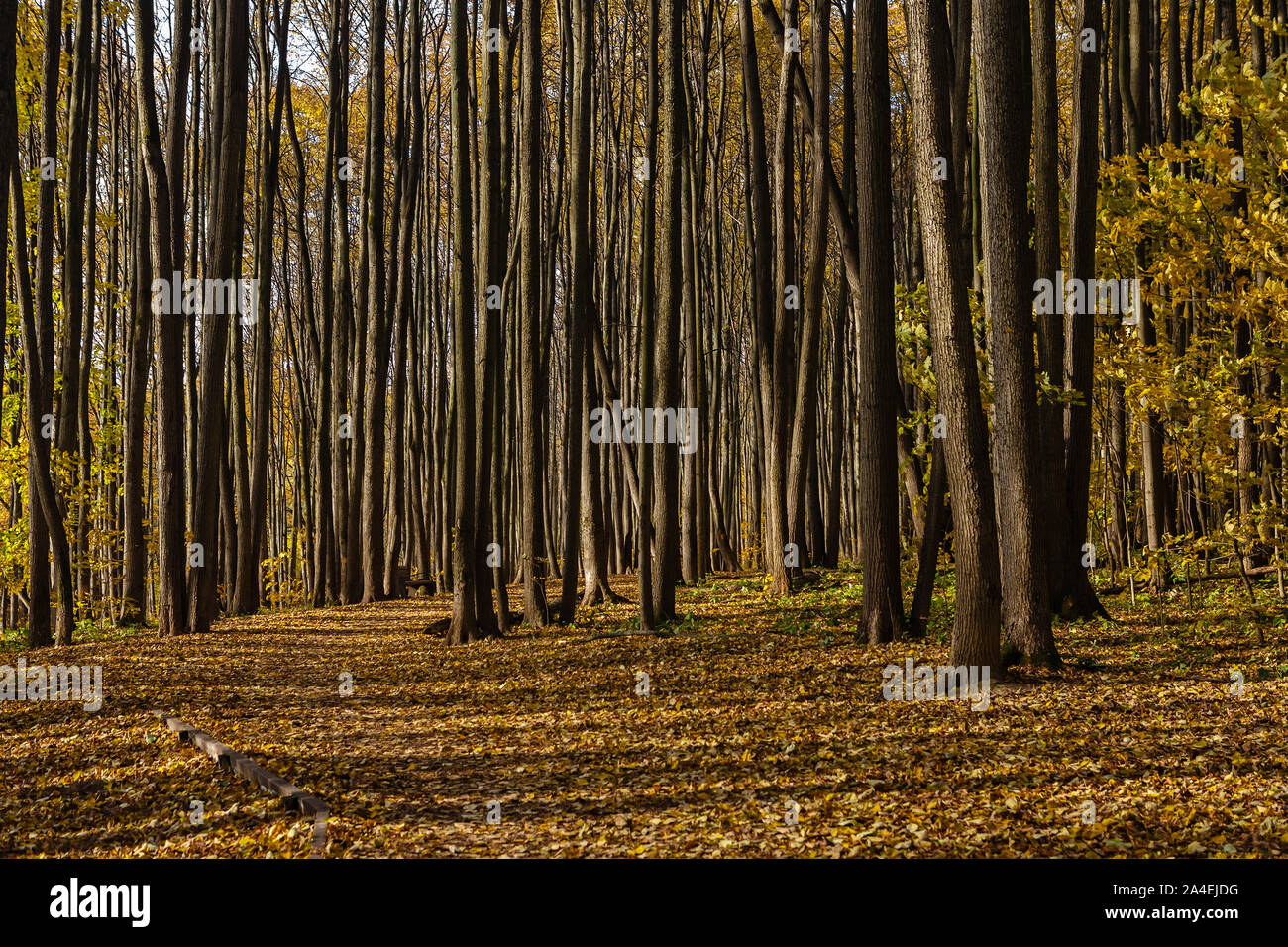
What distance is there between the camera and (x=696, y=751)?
590 centimetres

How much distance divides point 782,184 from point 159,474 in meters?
8.47

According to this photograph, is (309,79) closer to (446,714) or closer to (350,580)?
(350,580)

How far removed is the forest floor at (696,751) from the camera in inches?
170

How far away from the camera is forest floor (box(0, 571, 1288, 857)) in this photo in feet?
14.2

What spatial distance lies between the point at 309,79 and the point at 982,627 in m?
18.1

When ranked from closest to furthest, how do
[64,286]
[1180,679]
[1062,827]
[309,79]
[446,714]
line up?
[1062,827]
[1180,679]
[446,714]
[64,286]
[309,79]

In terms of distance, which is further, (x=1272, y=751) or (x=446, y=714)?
(x=446, y=714)

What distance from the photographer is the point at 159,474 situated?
11906 millimetres

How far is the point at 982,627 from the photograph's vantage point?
6.79 meters

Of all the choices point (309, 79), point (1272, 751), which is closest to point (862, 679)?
point (1272, 751)

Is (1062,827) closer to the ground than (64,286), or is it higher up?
closer to the ground

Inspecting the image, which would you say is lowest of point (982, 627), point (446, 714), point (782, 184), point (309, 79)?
point (446, 714)

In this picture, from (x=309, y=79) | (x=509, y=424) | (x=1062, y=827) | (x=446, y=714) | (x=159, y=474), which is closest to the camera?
(x=1062, y=827)

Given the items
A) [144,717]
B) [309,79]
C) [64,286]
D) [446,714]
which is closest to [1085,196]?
[446,714]
